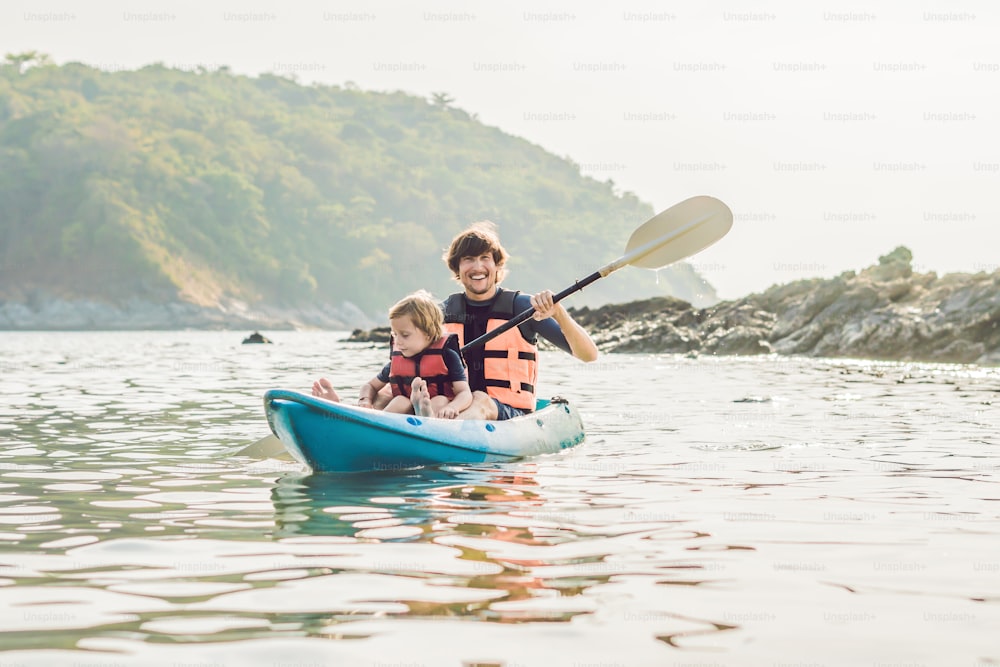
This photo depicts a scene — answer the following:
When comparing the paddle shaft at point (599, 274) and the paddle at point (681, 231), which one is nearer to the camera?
the paddle shaft at point (599, 274)

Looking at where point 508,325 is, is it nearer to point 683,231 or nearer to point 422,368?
point 422,368

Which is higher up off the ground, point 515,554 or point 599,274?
point 599,274

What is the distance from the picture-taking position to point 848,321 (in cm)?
2666

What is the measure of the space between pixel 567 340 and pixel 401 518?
2.72 m

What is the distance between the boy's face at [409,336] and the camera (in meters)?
6.38

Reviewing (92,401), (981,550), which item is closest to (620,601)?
(981,550)

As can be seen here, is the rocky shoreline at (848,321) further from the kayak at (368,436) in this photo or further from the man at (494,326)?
the kayak at (368,436)

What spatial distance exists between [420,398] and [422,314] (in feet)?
1.57

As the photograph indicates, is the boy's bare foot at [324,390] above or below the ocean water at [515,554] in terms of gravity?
above

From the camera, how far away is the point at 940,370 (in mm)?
19391

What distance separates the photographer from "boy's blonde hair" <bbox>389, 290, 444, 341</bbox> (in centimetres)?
639

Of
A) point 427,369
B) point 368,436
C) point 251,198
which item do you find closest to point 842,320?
point 427,369

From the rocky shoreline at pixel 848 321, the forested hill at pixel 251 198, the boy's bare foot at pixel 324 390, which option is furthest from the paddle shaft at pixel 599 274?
the forested hill at pixel 251 198

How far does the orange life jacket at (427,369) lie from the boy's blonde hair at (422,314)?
78 millimetres
